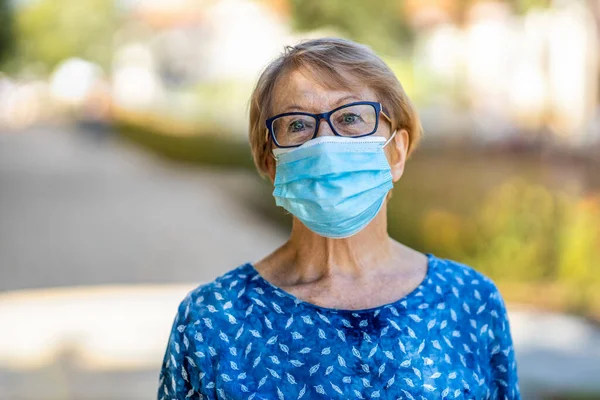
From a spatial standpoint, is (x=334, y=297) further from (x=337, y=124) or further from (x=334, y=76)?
(x=334, y=76)

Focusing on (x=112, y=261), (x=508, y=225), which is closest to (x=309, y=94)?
(x=508, y=225)

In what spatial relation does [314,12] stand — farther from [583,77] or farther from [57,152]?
[57,152]

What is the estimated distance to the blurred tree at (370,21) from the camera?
1033 cm

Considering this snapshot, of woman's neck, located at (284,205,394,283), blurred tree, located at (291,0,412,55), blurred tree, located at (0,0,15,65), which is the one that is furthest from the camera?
blurred tree, located at (0,0,15,65)

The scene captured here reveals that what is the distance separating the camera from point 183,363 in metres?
1.85

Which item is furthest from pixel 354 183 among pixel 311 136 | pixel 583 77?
pixel 583 77

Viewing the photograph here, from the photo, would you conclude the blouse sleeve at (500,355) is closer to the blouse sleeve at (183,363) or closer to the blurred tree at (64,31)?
the blouse sleeve at (183,363)

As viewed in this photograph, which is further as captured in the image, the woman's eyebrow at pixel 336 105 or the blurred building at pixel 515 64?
the blurred building at pixel 515 64

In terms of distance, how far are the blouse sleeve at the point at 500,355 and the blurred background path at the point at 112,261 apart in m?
3.89

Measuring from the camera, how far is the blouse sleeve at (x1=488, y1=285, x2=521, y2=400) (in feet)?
6.45

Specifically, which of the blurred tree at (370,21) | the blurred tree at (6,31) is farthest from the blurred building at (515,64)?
the blurred tree at (6,31)

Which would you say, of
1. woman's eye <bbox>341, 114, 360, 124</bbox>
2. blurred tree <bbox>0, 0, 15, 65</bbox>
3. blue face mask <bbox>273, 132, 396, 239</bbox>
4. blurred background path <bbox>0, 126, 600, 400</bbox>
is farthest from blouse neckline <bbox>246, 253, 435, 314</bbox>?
blurred tree <bbox>0, 0, 15, 65</bbox>

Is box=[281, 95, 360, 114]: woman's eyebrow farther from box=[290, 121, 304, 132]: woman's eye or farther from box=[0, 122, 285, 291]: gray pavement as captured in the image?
box=[0, 122, 285, 291]: gray pavement

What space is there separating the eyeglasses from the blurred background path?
4181 mm
